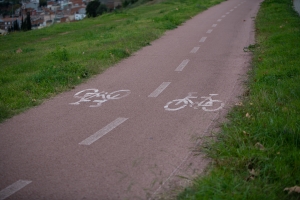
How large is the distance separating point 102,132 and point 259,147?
7.57ft

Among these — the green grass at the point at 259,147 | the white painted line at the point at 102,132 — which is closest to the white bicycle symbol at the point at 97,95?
the white painted line at the point at 102,132

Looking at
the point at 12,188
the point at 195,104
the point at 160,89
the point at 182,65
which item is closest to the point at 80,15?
the point at 182,65

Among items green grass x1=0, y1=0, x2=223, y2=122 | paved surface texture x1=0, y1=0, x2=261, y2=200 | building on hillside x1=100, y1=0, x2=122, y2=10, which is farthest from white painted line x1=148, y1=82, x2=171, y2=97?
building on hillside x1=100, y1=0, x2=122, y2=10

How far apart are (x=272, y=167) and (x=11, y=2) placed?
52.0 m

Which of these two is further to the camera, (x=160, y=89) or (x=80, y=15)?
(x=80, y=15)

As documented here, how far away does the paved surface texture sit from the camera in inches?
191

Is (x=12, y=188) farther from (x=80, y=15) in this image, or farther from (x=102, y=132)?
(x=80, y=15)

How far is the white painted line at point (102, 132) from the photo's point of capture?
6188 mm

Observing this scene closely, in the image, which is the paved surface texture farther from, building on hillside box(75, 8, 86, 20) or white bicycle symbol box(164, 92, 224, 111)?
building on hillside box(75, 8, 86, 20)

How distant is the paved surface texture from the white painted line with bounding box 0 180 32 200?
0.01 metres

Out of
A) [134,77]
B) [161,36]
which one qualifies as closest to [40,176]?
[134,77]

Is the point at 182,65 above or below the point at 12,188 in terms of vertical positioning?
below

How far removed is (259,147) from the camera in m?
5.44

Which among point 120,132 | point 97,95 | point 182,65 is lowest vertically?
point 182,65
